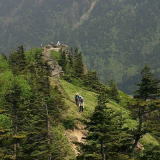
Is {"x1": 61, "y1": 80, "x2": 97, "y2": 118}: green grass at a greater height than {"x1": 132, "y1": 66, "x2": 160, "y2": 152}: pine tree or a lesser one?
greater

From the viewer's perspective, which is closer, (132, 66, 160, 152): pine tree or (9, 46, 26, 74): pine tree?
(132, 66, 160, 152): pine tree

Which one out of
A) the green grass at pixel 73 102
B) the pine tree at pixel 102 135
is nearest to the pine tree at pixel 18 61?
the green grass at pixel 73 102

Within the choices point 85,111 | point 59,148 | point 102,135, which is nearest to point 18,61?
point 85,111

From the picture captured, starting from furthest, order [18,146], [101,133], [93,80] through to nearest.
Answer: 1. [93,80]
2. [18,146]
3. [101,133]

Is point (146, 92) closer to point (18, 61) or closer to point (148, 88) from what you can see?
point (148, 88)

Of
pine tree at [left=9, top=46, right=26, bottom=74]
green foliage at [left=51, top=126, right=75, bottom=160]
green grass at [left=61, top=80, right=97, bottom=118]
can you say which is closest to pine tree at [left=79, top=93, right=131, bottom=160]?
green foliage at [left=51, top=126, right=75, bottom=160]

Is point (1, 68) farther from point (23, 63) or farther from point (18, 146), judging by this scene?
point (18, 146)

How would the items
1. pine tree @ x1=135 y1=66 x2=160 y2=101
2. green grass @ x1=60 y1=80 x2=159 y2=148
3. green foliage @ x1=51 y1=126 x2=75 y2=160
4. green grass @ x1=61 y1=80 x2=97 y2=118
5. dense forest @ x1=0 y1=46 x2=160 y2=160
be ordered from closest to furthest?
dense forest @ x1=0 y1=46 x2=160 y2=160 → pine tree @ x1=135 y1=66 x2=160 y2=101 → green foliage @ x1=51 y1=126 x2=75 y2=160 → green grass @ x1=60 y1=80 x2=159 y2=148 → green grass @ x1=61 y1=80 x2=97 y2=118

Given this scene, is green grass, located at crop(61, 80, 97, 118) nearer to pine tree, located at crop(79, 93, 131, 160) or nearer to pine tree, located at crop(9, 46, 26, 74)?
pine tree, located at crop(9, 46, 26, 74)

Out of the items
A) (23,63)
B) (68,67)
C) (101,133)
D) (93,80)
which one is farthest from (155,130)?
(68,67)

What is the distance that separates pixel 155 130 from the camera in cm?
4206

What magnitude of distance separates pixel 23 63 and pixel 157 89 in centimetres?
4949

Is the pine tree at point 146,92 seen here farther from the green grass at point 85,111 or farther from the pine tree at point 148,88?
the green grass at point 85,111

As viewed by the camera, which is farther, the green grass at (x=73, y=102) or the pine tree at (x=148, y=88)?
the green grass at (x=73, y=102)
